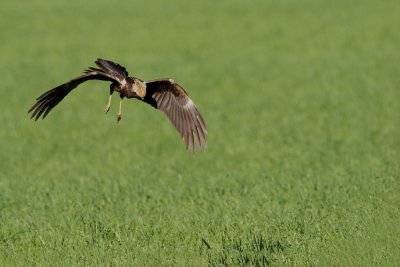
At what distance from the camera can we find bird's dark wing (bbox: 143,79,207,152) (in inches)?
397

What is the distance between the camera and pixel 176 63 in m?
30.1

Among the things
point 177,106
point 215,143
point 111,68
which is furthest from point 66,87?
point 215,143

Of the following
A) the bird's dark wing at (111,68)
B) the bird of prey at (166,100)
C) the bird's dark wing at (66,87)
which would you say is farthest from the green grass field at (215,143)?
the bird's dark wing at (111,68)

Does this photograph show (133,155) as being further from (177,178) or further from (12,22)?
(12,22)

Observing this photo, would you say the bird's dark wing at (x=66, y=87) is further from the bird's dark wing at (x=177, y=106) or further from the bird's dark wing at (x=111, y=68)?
the bird's dark wing at (x=177, y=106)

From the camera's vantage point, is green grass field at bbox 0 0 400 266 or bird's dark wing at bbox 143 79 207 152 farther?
green grass field at bbox 0 0 400 266

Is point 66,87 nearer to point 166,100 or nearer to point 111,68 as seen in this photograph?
point 111,68

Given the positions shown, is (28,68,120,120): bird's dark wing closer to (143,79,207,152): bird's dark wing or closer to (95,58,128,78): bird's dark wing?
(95,58,128,78): bird's dark wing

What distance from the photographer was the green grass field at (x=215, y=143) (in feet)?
34.2

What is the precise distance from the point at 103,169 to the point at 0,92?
10204 mm

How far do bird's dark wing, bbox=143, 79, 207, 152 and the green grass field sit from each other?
1.40 m

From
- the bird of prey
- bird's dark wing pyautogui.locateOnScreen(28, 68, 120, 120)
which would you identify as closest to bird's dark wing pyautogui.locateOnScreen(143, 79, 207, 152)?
the bird of prey

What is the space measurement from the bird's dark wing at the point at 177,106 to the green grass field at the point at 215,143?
55.0 inches

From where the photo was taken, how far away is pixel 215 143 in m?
18.9
